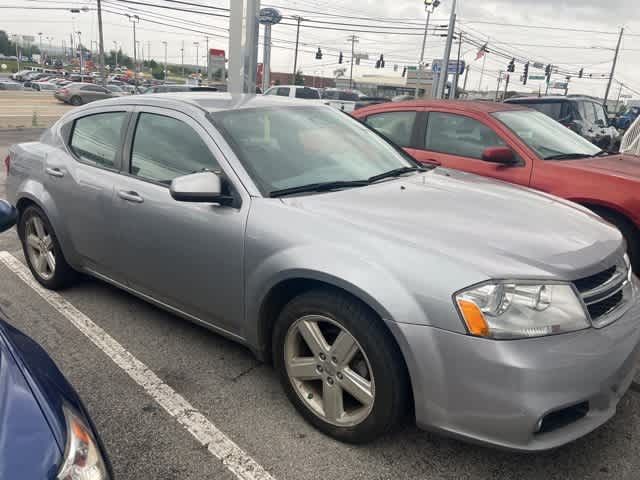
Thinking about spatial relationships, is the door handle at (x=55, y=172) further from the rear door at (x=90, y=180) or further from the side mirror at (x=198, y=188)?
the side mirror at (x=198, y=188)

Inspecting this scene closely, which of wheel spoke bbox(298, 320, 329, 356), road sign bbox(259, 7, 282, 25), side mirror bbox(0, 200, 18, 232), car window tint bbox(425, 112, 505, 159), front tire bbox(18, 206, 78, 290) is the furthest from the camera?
road sign bbox(259, 7, 282, 25)

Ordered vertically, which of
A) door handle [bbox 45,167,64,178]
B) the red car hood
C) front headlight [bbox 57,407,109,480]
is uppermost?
the red car hood

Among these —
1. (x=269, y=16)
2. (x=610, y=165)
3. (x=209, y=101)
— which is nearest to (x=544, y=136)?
(x=610, y=165)

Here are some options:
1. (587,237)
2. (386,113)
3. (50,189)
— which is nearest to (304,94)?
(386,113)

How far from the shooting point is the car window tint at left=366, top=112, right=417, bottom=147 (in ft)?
17.9

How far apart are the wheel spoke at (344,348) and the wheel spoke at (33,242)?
2990 mm

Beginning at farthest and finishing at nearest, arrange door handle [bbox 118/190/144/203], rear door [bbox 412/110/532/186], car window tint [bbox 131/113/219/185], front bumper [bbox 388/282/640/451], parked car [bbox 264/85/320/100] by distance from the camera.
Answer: parked car [bbox 264/85/320/100], rear door [bbox 412/110/532/186], door handle [bbox 118/190/144/203], car window tint [bbox 131/113/219/185], front bumper [bbox 388/282/640/451]

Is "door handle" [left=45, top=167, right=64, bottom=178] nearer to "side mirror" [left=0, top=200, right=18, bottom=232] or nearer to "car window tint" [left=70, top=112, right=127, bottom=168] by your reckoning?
"car window tint" [left=70, top=112, right=127, bottom=168]

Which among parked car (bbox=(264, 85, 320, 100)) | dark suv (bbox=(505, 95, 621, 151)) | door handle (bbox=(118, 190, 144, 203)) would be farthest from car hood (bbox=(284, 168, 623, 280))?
parked car (bbox=(264, 85, 320, 100))

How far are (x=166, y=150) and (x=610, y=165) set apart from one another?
3.71 meters

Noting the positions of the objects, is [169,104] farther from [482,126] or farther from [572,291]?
[482,126]

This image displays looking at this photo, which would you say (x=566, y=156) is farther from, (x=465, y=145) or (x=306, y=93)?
(x=306, y=93)

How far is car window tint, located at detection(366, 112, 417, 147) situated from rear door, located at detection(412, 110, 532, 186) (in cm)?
17

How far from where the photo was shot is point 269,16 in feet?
96.5
